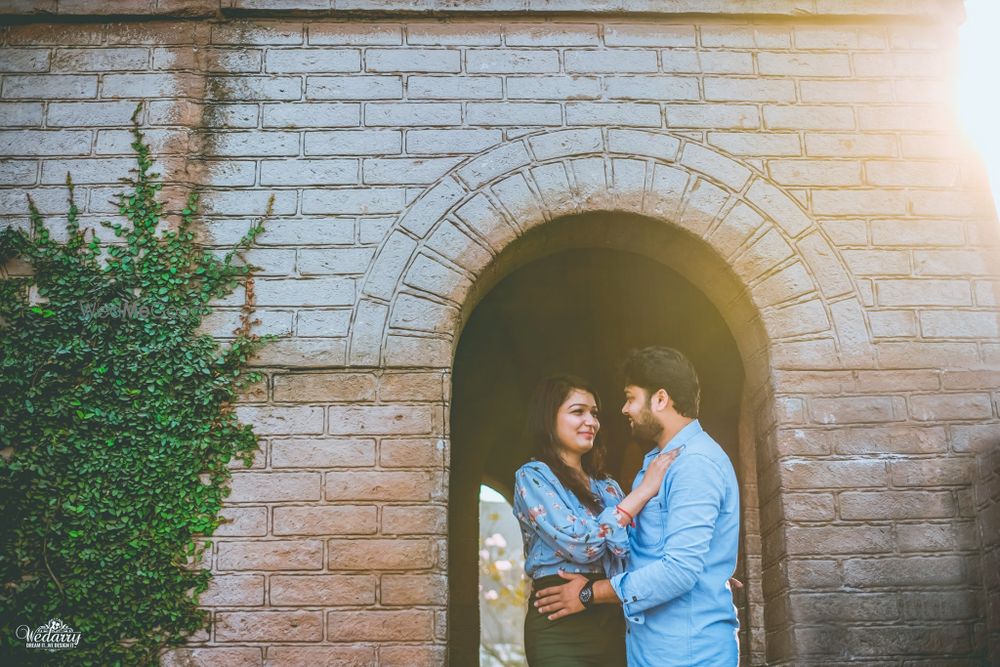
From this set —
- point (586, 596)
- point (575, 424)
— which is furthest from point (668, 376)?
point (586, 596)

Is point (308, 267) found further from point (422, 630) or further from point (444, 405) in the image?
point (422, 630)

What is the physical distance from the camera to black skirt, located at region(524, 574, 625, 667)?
4.14 meters

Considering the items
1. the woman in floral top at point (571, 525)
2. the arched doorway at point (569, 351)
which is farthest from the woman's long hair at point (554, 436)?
the arched doorway at point (569, 351)

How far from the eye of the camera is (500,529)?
23.6 m

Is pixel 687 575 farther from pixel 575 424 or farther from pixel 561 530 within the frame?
pixel 575 424

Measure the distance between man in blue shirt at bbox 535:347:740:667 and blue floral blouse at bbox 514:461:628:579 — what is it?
101 mm

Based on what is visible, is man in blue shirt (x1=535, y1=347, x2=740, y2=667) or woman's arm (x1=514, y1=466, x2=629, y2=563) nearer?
man in blue shirt (x1=535, y1=347, x2=740, y2=667)

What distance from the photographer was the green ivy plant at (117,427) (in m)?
4.23

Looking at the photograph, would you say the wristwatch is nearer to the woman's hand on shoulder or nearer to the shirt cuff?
the shirt cuff

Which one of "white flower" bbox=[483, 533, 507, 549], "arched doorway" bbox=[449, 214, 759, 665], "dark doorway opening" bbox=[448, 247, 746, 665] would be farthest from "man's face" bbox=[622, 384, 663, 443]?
"white flower" bbox=[483, 533, 507, 549]

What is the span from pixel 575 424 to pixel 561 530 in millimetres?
654

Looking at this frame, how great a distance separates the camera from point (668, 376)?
14.1 ft

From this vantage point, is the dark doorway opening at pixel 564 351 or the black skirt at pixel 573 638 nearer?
the black skirt at pixel 573 638

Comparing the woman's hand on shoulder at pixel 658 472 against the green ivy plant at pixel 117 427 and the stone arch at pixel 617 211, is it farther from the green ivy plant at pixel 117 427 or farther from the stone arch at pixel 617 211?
the green ivy plant at pixel 117 427
